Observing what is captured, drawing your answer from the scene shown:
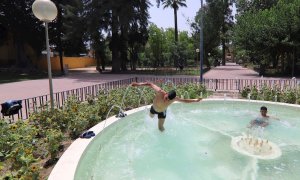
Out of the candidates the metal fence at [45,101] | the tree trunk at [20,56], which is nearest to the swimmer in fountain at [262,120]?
the metal fence at [45,101]

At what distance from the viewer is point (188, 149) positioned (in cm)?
741

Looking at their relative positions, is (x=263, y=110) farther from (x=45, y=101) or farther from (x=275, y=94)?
(x=45, y=101)

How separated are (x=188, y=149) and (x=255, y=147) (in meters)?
1.75

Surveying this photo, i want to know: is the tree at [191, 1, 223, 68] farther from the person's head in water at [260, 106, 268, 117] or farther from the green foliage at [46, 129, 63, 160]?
the green foliage at [46, 129, 63, 160]

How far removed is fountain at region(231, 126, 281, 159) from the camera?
675cm

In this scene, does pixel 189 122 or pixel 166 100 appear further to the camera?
pixel 189 122

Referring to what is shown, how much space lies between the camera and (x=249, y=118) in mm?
10453

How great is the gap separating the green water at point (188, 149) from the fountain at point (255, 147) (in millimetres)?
181

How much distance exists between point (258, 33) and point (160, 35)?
27.0 metres

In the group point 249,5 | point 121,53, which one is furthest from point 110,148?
point 249,5

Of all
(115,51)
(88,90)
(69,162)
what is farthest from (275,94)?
(115,51)

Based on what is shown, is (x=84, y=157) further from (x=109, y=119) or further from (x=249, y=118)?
(x=249, y=118)

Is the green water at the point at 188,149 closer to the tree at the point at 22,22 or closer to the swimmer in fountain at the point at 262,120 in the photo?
the swimmer in fountain at the point at 262,120

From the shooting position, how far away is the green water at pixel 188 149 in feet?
19.0
